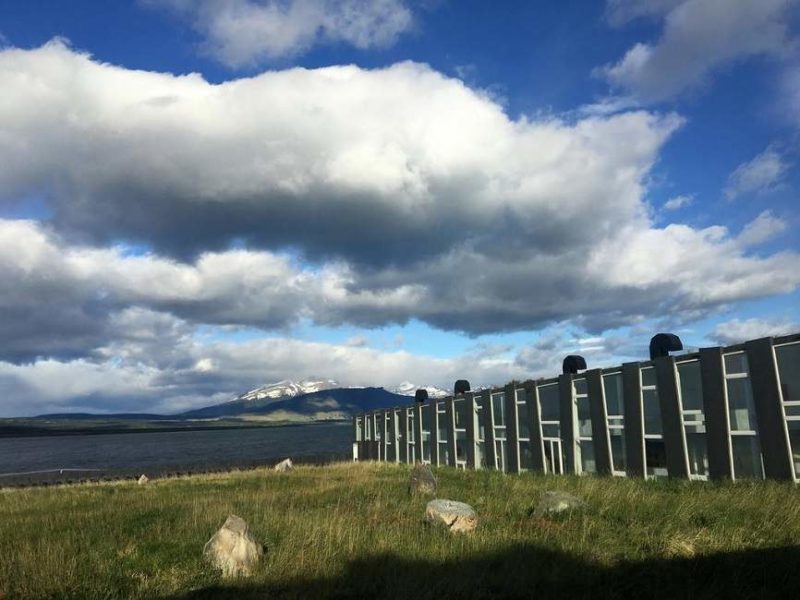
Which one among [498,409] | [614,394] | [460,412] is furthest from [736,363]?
[460,412]

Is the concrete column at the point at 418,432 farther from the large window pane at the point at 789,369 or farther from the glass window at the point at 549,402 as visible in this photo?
the large window pane at the point at 789,369

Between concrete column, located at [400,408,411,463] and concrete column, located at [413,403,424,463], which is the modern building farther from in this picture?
concrete column, located at [400,408,411,463]

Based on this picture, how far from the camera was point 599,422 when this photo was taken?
27.3 m

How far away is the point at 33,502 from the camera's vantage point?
2772 cm

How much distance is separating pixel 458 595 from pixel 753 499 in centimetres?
943

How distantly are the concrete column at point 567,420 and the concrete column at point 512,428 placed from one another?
523 cm

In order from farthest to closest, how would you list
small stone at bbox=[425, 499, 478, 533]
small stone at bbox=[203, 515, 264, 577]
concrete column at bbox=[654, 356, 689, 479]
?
concrete column at bbox=[654, 356, 689, 479] → small stone at bbox=[425, 499, 478, 533] → small stone at bbox=[203, 515, 264, 577]

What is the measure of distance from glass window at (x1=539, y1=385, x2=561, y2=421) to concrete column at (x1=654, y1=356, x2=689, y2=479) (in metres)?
8.10

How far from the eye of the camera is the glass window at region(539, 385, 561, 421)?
103 ft

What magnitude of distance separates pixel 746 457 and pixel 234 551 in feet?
57.0

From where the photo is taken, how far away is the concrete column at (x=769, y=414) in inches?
721

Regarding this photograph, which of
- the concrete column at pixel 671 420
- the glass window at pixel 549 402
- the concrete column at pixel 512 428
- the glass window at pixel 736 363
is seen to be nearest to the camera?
the glass window at pixel 736 363

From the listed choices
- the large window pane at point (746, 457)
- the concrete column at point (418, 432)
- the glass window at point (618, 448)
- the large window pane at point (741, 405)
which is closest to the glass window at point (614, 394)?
the glass window at point (618, 448)

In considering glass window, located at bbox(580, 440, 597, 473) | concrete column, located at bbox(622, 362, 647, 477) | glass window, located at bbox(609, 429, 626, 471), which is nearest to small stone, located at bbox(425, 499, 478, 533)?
concrete column, located at bbox(622, 362, 647, 477)
